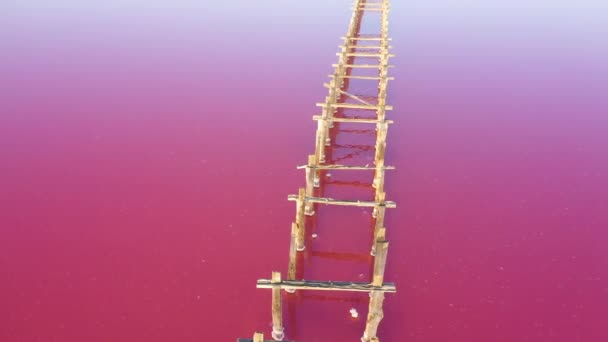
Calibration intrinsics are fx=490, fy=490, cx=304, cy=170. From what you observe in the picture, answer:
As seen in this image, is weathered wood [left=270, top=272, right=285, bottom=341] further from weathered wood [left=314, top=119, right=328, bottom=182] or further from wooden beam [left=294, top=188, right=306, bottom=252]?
weathered wood [left=314, top=119, right=328, bottom=182]

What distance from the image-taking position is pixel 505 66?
64.0 ft

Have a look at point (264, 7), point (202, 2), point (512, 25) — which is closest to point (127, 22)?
point (202, 2)

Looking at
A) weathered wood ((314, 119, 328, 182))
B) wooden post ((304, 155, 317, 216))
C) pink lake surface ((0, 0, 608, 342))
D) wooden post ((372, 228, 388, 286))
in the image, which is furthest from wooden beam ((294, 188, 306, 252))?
weathered wood ((314, 119, 328, 182))

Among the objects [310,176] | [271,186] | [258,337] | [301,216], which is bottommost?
[258,337]

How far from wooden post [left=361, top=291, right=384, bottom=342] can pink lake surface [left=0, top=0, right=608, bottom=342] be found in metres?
0.66

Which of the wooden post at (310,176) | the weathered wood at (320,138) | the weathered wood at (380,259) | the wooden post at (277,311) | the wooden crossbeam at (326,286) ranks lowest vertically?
the wooden post at (277,311)

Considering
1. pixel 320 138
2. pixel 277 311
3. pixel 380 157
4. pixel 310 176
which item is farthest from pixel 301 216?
pixel 380 157

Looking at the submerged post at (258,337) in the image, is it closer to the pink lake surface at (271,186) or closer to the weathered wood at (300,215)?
the pink lake surface at (271,186)

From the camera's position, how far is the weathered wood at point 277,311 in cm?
774

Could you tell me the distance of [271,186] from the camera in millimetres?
12812

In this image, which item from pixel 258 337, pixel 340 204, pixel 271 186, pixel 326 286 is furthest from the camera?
pixel 271 186

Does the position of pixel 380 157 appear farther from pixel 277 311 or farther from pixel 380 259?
pixel 277 311

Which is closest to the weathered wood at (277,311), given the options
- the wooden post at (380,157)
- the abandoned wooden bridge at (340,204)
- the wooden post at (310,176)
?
the abandoned wooden bridge at (340,204)

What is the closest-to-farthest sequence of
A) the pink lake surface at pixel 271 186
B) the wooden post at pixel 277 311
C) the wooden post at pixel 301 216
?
the wooden post at pixel 277 311, the wooden post at pixel 301 216, the pink lake surface at pixel 271 186
